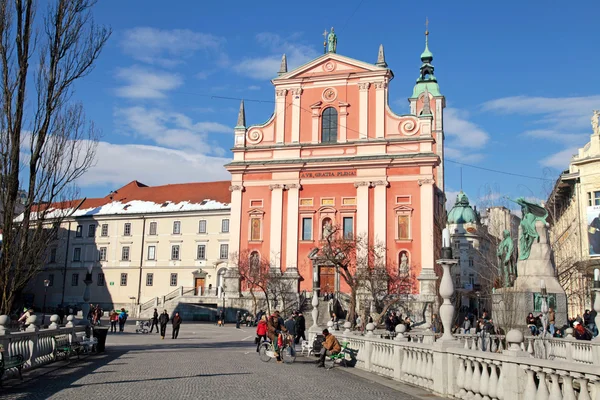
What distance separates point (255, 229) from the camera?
48.9m

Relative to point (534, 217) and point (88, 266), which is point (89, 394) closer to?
point (534, 217)

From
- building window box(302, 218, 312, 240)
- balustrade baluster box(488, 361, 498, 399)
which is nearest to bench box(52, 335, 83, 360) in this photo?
balustrade baluster box(488, 361, 498, 399)

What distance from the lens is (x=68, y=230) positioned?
65.9 meters

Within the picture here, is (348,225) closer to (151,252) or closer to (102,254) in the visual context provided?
(151,252)

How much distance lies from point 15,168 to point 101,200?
2093 inches

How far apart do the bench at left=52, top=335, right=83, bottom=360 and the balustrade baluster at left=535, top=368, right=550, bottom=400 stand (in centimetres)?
1363

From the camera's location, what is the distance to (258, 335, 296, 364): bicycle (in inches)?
717

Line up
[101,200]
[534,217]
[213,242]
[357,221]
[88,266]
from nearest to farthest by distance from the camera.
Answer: [534,217]
[357,221]
[213,242]
[88,266]
[101,200]

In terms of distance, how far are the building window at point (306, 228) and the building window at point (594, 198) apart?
2113 centimetres

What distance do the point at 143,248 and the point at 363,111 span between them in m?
27.3

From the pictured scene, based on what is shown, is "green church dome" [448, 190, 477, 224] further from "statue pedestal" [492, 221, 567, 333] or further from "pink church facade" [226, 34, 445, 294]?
"statue pedestal" [492, 221, 567, 333]

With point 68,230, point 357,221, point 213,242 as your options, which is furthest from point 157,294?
point 357,221

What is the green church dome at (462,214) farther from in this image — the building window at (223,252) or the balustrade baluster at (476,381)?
the balustrade baluster at (476,381)

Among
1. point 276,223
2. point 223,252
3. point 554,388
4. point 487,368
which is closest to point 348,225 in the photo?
point 276,223
